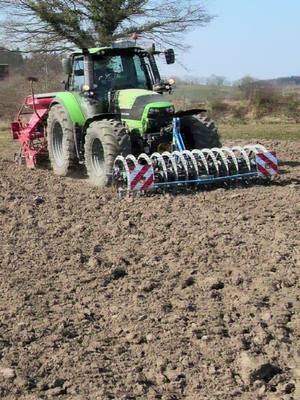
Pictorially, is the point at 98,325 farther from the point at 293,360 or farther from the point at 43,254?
the point at 43,254

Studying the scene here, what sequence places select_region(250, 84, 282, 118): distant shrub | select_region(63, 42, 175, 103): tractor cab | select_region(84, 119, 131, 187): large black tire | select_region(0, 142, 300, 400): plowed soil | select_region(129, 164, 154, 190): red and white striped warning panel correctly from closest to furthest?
select_region(0, 142, 300, 400): plowed soil < select_region(129, 164, 154, 190): red and white striped warning panel < select_region(84, 119, 131, 187): large black tire < select_region(63, 42, 175, 103): tractor cab < select_region(250, 84, 282, 118): distant shrub

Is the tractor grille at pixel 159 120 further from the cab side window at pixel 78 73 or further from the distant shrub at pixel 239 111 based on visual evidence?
the distant shrub at pixel 239 111

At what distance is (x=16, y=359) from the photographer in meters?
3.40

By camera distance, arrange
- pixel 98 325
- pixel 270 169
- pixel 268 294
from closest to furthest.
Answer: pixel 98 325
pixel 268 294
pixel 270 169

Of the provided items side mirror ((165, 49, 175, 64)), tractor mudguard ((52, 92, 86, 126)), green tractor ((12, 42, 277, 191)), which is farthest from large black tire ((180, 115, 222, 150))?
tractor mudguard ((52, 92, 86, 126))

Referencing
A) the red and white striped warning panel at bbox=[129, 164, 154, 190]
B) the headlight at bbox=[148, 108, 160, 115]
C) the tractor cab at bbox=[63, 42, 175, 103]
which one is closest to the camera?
the red and white striped warning panel at bbox=[129, 164, 154, 190]

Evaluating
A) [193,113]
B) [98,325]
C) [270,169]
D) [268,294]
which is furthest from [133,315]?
[193,113]

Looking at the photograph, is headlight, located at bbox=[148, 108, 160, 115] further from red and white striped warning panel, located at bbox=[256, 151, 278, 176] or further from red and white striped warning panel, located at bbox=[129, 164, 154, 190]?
red and white striped warning panel, located at bbox=[256, 151, 278, 176]

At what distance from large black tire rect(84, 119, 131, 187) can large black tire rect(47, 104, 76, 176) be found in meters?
0.64

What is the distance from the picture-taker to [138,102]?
328 inches

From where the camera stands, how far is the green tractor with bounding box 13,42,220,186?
8.20 m

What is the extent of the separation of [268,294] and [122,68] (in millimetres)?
5691

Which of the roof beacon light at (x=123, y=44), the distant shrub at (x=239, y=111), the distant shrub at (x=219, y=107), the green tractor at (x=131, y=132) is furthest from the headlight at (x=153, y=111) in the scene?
the distant shrub at (x=219, y=107)

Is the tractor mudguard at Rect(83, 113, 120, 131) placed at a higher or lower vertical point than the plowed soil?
higher
